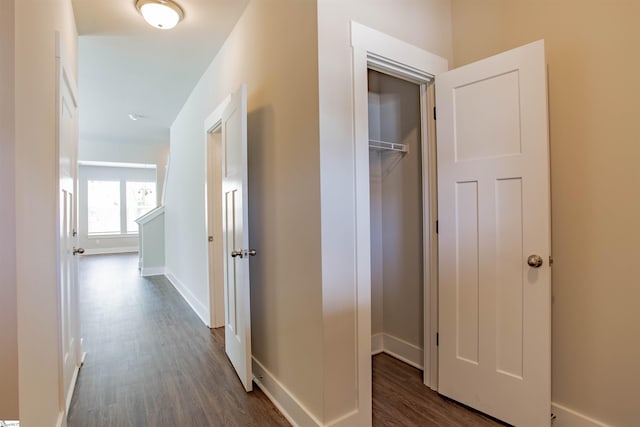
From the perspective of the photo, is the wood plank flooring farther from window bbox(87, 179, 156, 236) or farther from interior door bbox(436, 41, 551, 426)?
window bbox(87, 179, 156, 236)

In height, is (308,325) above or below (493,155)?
below

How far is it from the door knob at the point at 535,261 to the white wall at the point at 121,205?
10.3 metres

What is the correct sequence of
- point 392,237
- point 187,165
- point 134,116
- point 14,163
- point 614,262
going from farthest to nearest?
point 134,116
point 187,165
point 392,237
point 614,262
point 14,163

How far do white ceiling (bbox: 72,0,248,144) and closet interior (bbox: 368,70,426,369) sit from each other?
1.44 m

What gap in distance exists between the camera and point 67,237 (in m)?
2.03

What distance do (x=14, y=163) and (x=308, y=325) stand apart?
141 centimetres

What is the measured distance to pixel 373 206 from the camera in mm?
2742

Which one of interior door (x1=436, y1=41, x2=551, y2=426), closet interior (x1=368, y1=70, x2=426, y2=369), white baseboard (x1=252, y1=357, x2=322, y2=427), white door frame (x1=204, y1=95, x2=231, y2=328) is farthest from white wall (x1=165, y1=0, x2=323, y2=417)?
interior door (x1=436, y1=41, x2=551, y2=426)

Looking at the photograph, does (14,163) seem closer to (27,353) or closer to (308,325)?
(27,353)

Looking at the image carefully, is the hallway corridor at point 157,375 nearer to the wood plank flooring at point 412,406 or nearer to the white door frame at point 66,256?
the white door frame at point 66,256

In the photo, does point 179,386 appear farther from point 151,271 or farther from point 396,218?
point 151,271

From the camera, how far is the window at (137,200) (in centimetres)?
950

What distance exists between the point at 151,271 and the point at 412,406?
5.47 m

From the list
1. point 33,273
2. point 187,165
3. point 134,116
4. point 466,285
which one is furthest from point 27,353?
point 134,116
